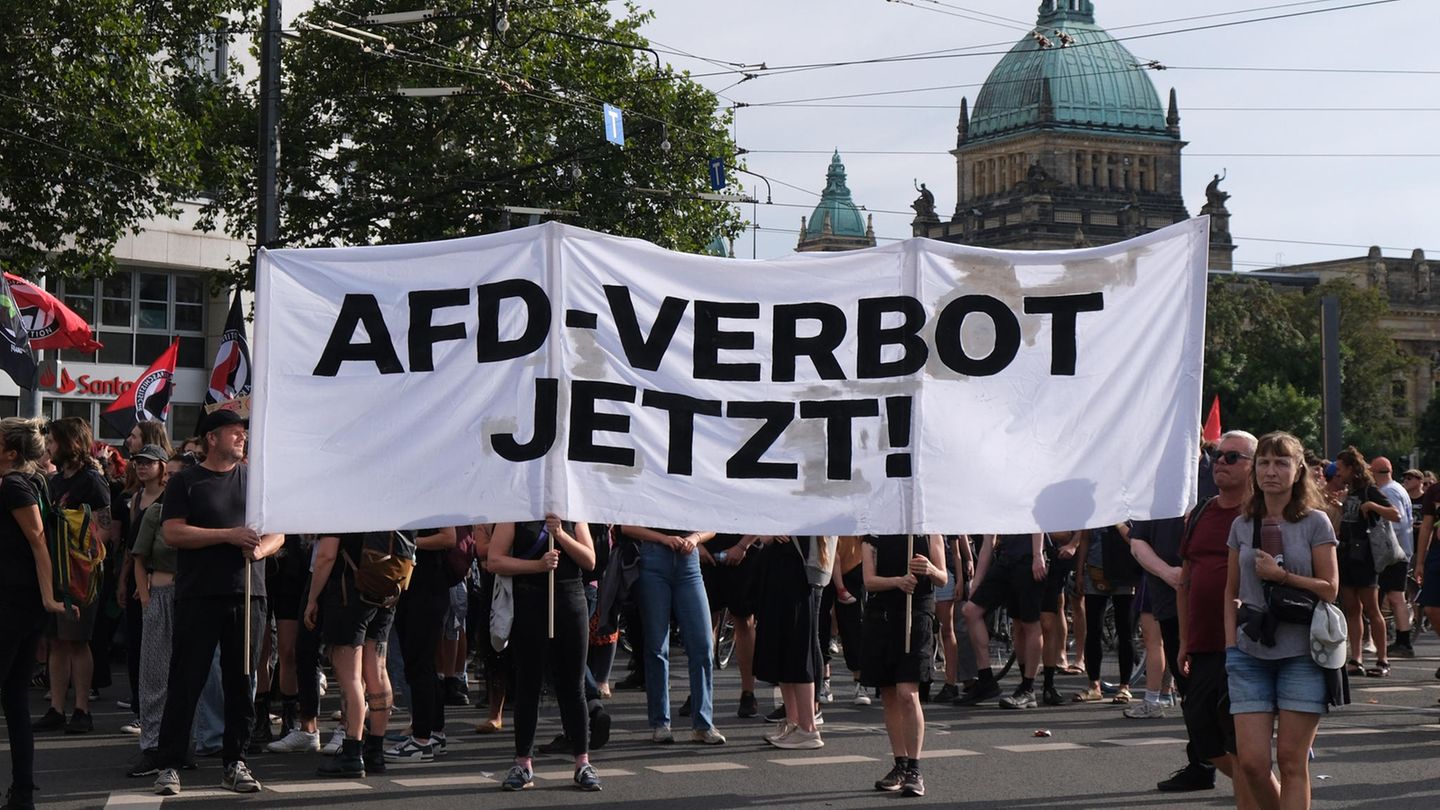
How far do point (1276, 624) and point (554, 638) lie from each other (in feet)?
11.9

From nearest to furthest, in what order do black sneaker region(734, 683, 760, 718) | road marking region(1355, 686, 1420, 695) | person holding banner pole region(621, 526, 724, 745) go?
person holding banner pole region(621, 526, 724, 745)
black sneaker region(734, 683, 760, 718)
road marking region(1355, 686, 1420, 695)

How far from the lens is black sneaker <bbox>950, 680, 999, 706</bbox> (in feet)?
47.7

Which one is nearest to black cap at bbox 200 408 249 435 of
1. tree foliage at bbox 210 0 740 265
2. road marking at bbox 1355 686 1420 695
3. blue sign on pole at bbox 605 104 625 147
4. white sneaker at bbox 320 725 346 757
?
white sneaker at bbox 320 725 346 757

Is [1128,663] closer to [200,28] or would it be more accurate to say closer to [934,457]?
[934,457]

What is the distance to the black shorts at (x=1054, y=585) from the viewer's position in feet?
48.2

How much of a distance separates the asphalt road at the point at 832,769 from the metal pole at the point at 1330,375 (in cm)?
952

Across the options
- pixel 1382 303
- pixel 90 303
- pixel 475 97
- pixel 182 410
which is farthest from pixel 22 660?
pixel 1382 303

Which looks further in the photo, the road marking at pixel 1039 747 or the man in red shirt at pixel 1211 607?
the road marking at pixel 1039 747

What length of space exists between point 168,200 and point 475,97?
7523 millimetres

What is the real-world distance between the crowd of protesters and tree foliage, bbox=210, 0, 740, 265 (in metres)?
20.3

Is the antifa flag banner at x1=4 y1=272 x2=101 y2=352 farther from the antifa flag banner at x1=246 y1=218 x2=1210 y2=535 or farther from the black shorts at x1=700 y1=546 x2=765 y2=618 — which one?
the antifa flag banner at x1=246 y1=218 x2=1210 y2=535

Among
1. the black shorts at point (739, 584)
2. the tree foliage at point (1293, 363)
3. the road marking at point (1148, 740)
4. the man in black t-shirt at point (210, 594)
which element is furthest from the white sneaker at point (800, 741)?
the tree foliage at point (1293, 363)

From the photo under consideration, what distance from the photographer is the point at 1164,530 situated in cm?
1229

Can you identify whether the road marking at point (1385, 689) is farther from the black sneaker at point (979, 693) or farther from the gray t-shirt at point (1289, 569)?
the gray t-shirt at point (1289, 569)
